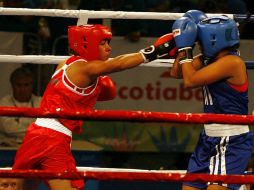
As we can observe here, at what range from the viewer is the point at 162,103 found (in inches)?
233

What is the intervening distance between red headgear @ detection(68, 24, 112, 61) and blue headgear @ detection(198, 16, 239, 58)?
58cm

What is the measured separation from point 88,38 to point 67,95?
298mm

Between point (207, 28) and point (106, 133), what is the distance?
240cm

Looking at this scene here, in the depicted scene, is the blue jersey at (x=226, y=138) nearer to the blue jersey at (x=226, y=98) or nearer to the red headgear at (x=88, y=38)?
the blue jersey at (x=226, y=98)

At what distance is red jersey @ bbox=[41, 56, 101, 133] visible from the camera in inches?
158

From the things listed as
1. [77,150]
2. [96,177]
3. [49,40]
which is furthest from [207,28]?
[49,40]

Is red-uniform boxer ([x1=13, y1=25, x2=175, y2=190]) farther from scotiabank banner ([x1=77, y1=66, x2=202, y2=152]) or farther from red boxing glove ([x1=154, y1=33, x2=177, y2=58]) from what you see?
scotiabank banner ([x1=77, y1=66, x2=202, y2=152])

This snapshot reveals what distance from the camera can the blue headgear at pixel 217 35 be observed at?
11.7ft

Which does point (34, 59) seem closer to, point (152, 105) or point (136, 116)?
point (136, 116)

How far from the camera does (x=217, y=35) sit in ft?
11.7

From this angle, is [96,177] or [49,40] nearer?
[96,177]

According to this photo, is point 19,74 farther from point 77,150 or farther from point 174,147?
point 174,147

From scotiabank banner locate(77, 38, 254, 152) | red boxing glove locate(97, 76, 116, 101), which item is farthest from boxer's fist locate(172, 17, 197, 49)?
scotiabank banner locate(77, 38, 254, 152)

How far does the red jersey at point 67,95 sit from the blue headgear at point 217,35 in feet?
2.28
